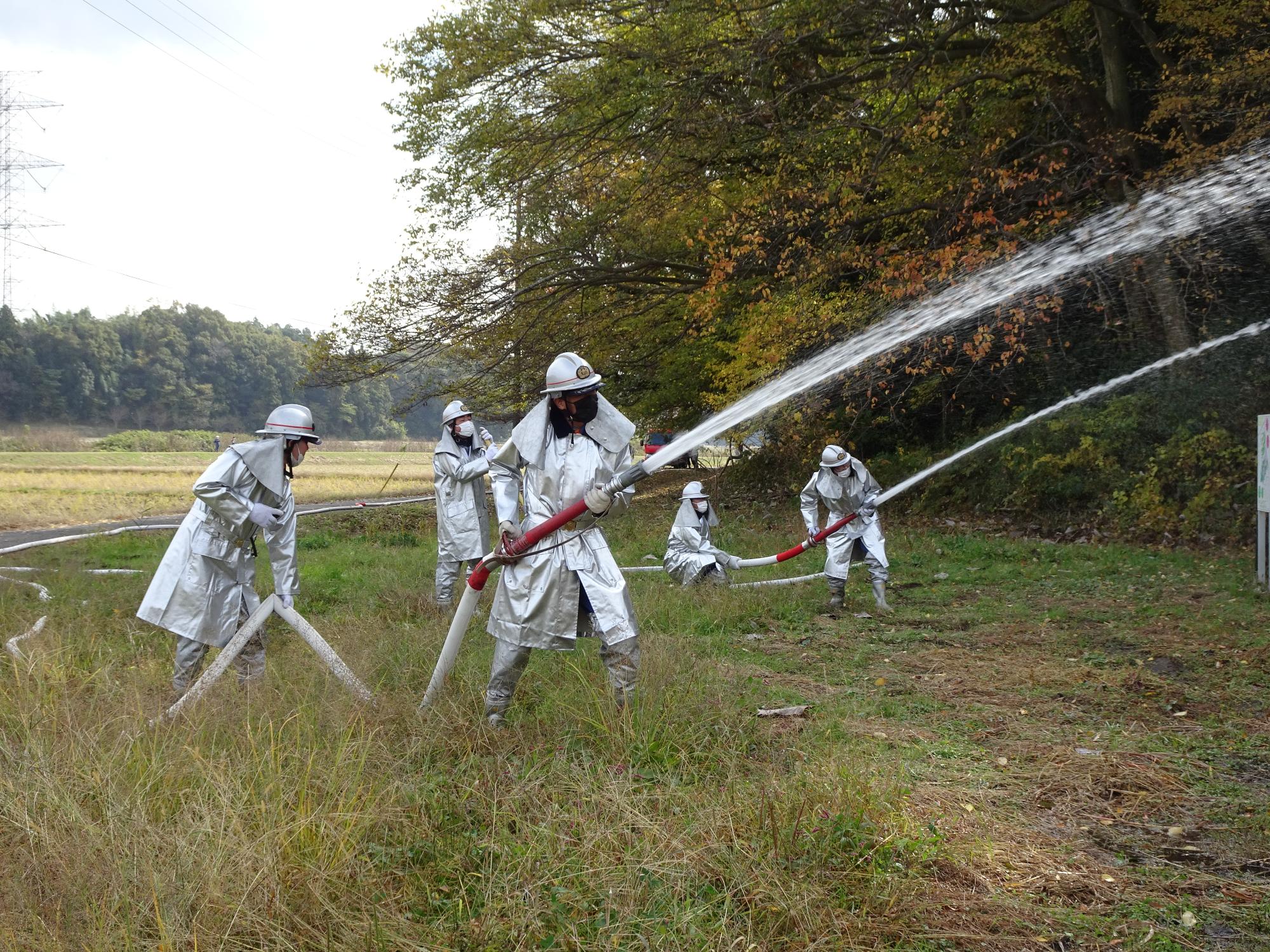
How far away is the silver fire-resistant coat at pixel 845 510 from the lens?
935 cm

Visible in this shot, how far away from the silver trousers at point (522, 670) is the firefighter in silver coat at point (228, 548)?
132 cm

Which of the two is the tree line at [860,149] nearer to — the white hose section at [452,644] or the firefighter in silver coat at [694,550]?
the firefighter in silver coat at [694,550]

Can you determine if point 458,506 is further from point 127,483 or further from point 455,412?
point 127,483

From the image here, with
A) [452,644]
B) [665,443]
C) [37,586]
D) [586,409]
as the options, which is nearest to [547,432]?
[586,409]

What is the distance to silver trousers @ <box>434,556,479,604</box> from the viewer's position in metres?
9.51

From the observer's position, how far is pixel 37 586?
927 centimetres

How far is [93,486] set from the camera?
2719 centimetres

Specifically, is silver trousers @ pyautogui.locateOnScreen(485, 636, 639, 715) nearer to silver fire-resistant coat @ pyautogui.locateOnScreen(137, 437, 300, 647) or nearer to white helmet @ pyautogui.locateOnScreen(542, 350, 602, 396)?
white helmet @ pyautogui.locateOnScreen(542, 350, 602, 396)

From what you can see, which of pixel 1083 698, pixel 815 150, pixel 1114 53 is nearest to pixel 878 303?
pixel 815 150

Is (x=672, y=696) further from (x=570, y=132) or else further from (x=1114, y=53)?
(x=1114, y=53)

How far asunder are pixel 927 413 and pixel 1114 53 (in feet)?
23.1

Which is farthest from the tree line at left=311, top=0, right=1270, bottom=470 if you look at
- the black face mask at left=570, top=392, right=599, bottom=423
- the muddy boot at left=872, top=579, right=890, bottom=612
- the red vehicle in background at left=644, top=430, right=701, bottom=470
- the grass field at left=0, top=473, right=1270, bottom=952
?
the red vehicle in background at left=644, top=430, right=701, bottom=470

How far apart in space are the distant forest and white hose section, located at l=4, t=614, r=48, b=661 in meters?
44.6

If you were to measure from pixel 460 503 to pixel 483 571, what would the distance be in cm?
489
